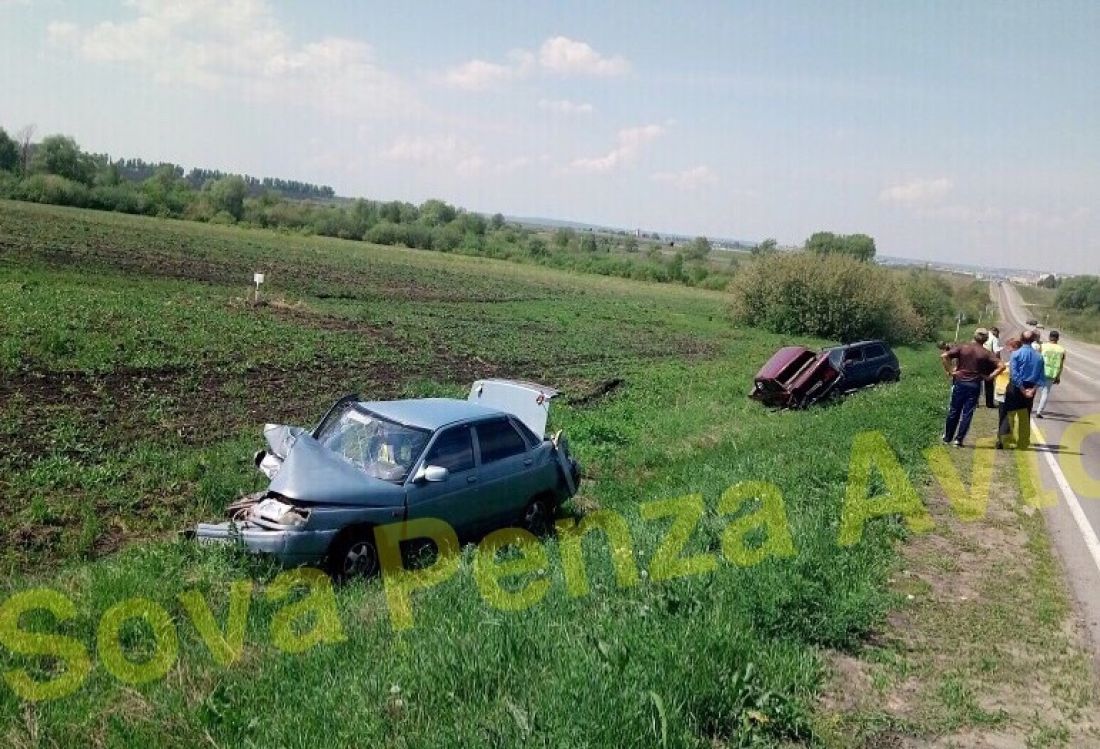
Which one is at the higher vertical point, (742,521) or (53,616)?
(742,521)

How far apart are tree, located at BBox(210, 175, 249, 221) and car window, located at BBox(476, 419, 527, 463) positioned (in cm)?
9140

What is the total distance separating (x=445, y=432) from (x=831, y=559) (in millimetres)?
3957

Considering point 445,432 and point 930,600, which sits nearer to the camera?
point 930,600

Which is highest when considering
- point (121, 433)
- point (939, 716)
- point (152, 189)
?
point (152, 189)

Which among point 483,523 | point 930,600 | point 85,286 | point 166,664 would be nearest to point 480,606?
point 166,664

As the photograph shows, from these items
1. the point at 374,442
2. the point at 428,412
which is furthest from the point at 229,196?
the point at 374,442

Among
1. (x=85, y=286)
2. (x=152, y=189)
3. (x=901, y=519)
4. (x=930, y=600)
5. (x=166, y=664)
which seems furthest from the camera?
(x=152, y=189)

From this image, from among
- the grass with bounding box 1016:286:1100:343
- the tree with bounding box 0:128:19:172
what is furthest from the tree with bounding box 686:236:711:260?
the tree with bounding box 0:128:19:172

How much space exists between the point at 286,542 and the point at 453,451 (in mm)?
2005

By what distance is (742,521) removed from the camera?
761 centimetres

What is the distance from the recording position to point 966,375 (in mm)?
11805

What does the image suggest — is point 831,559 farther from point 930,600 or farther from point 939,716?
point 939,716

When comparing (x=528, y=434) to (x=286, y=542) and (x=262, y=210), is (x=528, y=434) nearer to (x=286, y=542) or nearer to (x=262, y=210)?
(x=286, y=542)

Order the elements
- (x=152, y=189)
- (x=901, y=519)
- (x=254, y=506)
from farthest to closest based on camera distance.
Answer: (x=152, y=189), (x=901, y=519), (x=254, y=506)
